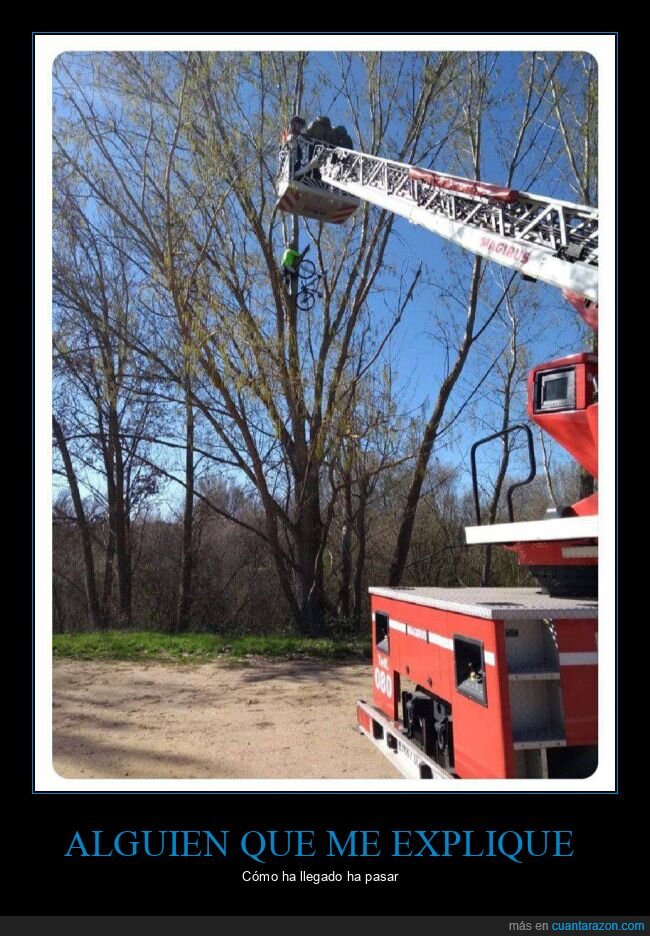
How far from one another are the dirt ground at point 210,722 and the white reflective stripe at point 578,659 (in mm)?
2244

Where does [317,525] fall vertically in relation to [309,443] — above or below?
below

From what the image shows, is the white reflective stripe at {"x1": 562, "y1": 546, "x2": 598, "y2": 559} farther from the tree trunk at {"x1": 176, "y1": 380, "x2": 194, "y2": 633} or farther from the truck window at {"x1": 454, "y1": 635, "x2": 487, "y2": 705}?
the tree trunk at {"x1": 176, "y1": 380, "x2": 194, "y2": 633}

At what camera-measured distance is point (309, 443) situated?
12.7 m

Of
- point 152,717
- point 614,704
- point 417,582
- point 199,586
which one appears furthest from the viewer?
point 199,586

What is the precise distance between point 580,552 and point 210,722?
420 centimetres

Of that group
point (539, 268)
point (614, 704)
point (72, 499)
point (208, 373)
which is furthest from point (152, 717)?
point (72, 499)

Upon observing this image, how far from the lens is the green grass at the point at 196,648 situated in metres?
10.3

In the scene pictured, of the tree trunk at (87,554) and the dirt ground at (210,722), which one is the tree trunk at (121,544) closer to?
the tree trunk at (87,554)

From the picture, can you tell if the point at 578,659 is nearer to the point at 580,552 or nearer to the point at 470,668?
the point at 470,668

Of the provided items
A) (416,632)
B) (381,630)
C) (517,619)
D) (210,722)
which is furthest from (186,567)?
(517,619)

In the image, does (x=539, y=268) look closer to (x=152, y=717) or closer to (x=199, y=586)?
(x=152, y=717)

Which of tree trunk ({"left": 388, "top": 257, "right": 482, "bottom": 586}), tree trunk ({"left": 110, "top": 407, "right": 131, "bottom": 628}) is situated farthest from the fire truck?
tree trunk ({"left": 110, "top": 407, "right": 131, "bottom": 628})

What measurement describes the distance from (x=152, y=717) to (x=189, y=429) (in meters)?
8.64

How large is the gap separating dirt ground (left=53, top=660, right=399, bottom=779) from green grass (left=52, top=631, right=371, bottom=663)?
0.88 metres
